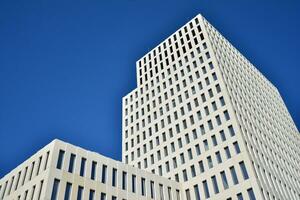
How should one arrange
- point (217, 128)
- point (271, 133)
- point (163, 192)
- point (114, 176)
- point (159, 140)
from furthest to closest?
point (271, 133) → point (159, 140) → point (217, 128) → point (163, 192) → point (114, 176)

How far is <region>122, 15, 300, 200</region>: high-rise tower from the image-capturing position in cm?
5888

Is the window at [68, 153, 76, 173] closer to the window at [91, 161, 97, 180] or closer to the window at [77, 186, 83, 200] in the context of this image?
the window at [77, 186, 83, 200]

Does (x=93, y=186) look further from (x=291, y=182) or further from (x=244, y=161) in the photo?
(x=291, y=182)

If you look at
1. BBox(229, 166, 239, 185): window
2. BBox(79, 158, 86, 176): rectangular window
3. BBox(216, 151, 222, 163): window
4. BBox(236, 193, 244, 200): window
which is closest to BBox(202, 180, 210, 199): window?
BBox(216, 151, 222, 163): window

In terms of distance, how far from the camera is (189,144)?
221 feet

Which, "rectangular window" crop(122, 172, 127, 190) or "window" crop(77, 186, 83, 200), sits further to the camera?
"rectangular window" crop(122, 172, 127, 190)

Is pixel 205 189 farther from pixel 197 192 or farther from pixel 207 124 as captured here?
pixel 207 124

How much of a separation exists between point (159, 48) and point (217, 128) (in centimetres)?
3960

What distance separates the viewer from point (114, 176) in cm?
5409

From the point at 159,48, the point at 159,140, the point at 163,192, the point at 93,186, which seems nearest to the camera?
the point at 93,186

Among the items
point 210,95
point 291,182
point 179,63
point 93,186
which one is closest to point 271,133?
point 291,182

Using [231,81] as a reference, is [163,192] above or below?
below

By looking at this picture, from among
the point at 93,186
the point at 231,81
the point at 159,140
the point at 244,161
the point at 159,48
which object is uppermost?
the point at 159,48

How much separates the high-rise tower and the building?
0.74ft
